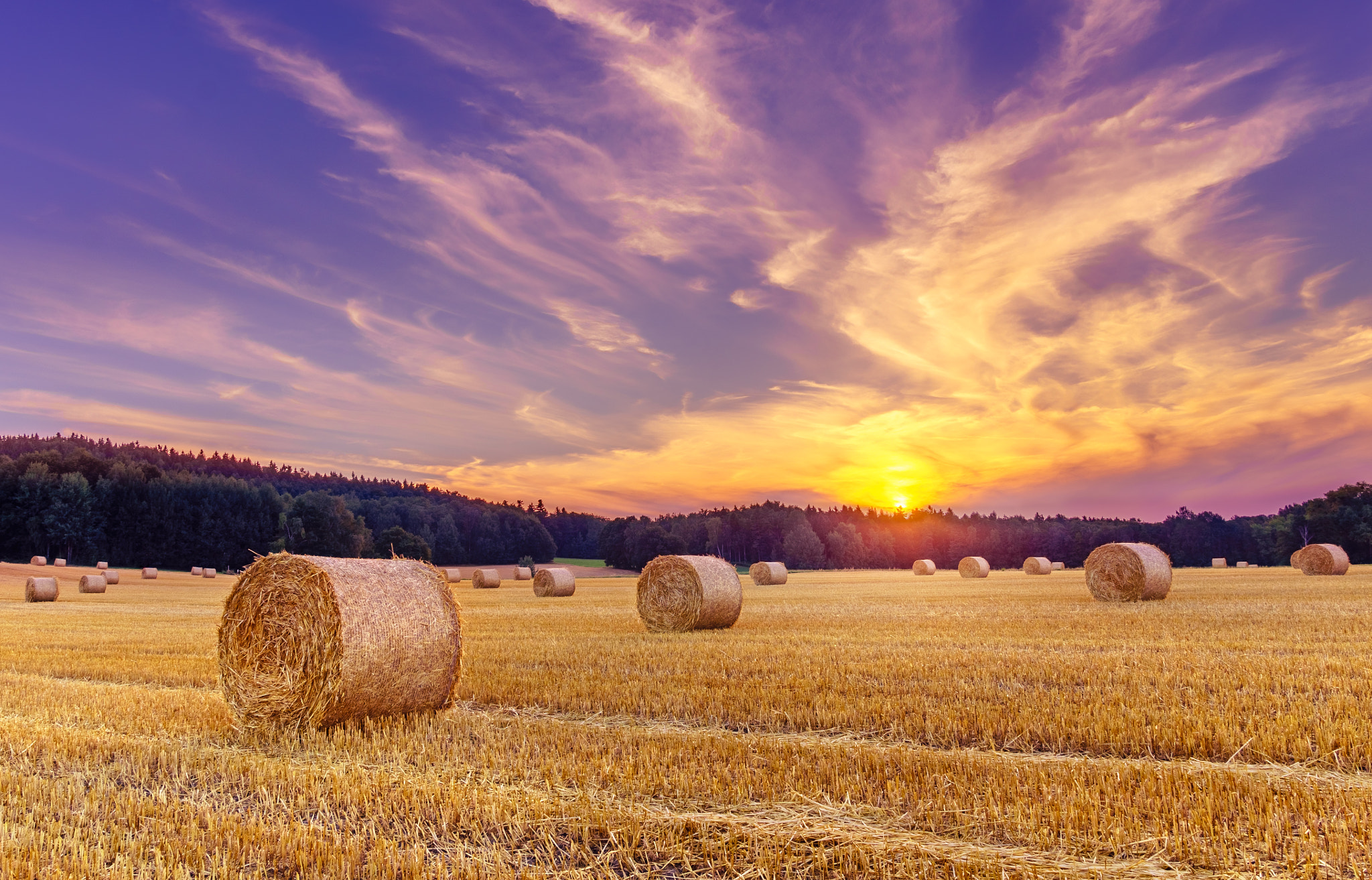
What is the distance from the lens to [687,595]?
58.0 ft

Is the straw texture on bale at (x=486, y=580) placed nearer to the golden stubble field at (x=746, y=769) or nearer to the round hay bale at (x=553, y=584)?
the round hay bale at (x=553, y=584)

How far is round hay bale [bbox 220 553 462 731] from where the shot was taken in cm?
851

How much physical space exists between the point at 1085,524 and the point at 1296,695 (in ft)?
379

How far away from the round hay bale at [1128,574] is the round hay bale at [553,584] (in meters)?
19.7

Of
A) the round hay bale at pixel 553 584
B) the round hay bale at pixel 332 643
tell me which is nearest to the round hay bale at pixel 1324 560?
the round hay bale at pixel 553 584

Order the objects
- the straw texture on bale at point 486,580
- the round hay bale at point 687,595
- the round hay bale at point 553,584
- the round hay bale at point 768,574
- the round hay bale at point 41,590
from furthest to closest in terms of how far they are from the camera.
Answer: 1. the straw texture on bale at point 486,580
2. the round hay bale at point 768,574
3. the round hay bale at point 553,584
4. the round hay bale at point 41,590
5. the round hay bale at point 687,595

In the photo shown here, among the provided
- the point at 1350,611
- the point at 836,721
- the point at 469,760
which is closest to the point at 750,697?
the point at 836,721

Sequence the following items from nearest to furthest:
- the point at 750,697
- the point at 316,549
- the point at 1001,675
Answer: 1. the point at 750,697
2. the point at 1001,675
3. the point at 316,549

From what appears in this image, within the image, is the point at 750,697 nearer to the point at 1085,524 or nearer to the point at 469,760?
the point at 469,760

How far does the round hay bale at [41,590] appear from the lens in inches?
1316

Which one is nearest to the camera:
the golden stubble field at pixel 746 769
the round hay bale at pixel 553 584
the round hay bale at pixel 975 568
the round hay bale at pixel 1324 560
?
the golden stubble field at pixel 746 769

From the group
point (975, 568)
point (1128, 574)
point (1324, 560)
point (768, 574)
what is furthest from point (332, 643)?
point (975, 568)

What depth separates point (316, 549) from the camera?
3391 inches

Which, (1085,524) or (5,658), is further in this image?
(1085,524)
